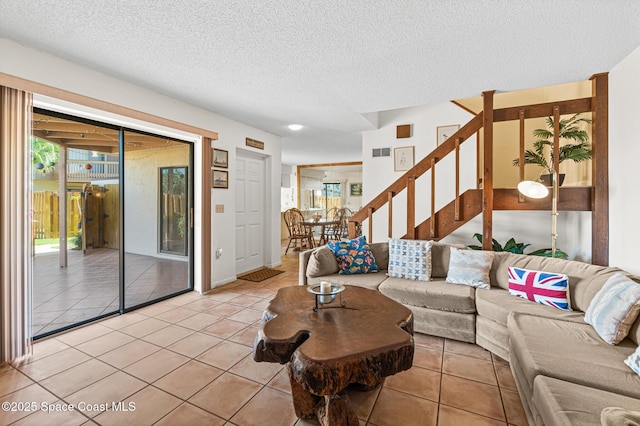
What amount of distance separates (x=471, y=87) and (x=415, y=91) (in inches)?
22.8

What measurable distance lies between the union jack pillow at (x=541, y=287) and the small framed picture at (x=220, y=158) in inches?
140

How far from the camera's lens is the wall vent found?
16.0ft

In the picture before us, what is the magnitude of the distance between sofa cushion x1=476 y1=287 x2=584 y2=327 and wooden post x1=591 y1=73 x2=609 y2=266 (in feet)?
3.67

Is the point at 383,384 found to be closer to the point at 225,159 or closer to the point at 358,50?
the point at 358,50

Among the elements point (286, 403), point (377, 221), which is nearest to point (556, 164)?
point (377, 221)

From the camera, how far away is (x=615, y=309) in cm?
170

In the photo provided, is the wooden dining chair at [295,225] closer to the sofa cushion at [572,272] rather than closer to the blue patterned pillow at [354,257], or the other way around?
the blue patterned pillow at [354,257]

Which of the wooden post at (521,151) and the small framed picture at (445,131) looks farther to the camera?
the small framed picture at (445,131)

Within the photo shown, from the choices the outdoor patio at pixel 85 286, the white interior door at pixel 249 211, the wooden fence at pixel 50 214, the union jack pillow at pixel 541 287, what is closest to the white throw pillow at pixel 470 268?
the union jack pillow at pixel 541 287

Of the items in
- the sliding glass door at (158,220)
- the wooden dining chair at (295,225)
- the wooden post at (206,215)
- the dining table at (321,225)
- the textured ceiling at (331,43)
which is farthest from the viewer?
the dining table at (321,225)

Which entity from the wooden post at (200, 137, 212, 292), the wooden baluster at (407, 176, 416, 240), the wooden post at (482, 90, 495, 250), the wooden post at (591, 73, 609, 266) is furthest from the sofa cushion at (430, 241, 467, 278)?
the wooden post at (200, 137, 212, 292)

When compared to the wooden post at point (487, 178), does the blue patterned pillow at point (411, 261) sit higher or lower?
A: lower

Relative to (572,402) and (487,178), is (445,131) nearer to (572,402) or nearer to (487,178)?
(487,178)

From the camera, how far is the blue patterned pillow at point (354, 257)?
3.11m
